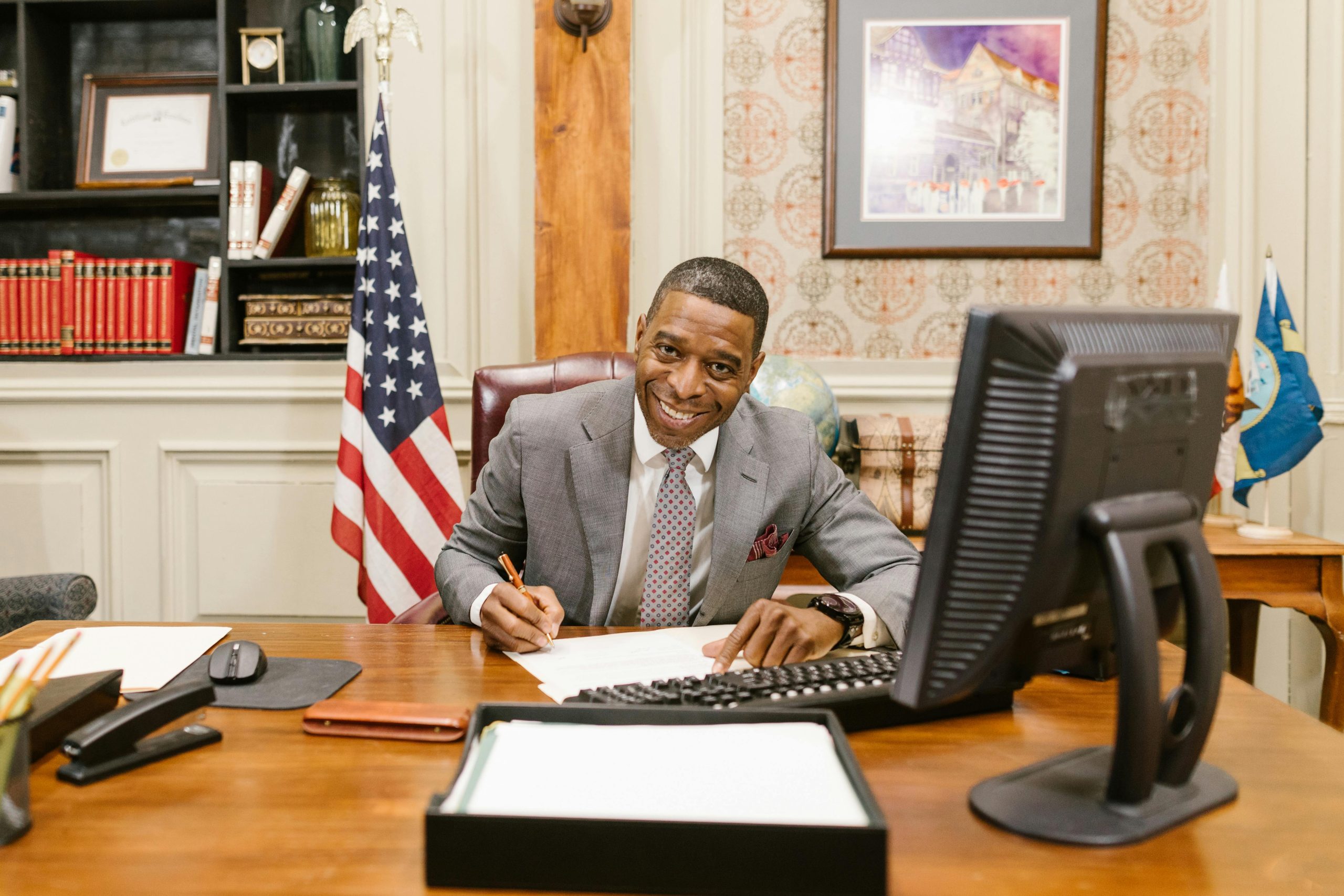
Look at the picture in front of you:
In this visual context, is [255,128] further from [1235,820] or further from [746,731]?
[1235,820]

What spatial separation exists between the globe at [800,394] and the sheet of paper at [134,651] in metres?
1.50

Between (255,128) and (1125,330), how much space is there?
10.3ft

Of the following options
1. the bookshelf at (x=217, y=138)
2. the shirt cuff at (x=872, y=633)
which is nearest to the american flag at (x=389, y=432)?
the bookshelf at (x=217, y=138)

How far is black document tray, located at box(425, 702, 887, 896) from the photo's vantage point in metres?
0.64

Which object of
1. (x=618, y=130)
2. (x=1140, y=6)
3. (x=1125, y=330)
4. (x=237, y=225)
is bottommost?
(x=1125, y=330)

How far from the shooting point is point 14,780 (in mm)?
744

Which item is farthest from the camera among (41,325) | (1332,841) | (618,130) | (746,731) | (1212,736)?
(41,325)

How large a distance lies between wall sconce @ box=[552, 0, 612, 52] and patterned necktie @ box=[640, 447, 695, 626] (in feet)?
5.92

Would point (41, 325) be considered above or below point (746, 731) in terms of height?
above

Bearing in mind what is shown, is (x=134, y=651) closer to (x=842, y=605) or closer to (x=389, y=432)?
(x=842, y=605)

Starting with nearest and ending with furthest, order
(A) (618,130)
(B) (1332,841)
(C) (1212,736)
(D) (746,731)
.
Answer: (B) (1332,841) → (D) (746,731) → (C) (1212,736) → (A) (618,130)

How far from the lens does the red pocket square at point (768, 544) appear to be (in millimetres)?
1623

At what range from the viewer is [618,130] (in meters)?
2.89

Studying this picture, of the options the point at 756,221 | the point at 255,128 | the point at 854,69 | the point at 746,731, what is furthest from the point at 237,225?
the point at 746,731
